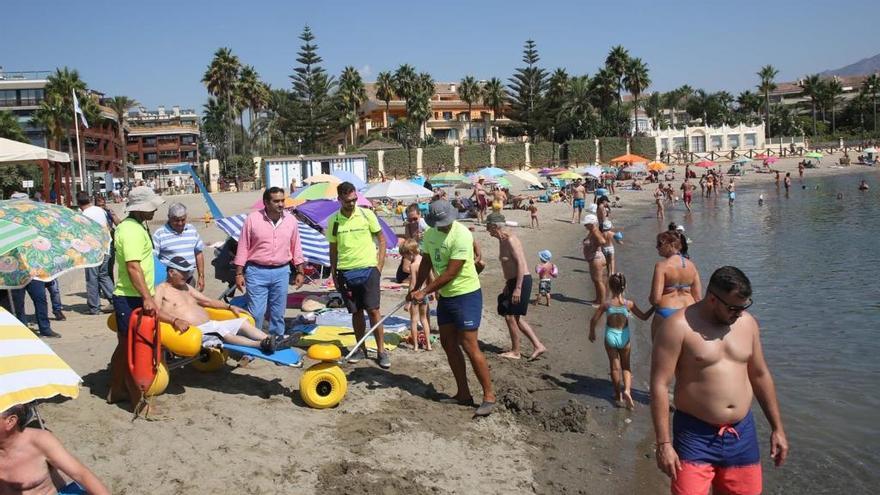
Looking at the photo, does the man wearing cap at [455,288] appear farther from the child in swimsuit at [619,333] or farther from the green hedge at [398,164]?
the green hedge at [398,164]

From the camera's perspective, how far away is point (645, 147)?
61.1 metres

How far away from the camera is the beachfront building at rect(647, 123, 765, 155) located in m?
65.3

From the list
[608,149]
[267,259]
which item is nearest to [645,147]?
[608,149]

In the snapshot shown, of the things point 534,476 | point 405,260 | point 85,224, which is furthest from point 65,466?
point 405,260

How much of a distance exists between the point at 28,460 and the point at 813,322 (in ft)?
32.9

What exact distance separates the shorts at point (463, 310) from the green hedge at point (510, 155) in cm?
4929

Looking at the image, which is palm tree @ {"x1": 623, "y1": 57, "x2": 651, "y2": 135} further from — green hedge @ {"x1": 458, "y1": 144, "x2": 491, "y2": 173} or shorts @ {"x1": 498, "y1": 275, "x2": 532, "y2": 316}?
shorts @ {"x1": 498, "y1": 275, "x2": 532, "y2": 316}

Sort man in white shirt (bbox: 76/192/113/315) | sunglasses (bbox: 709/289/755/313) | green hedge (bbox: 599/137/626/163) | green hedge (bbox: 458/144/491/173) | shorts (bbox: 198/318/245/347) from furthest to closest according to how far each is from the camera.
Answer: green hedge (bbox: 599/137/626/163) < green hedge (bbox: 458/144/491/173) < man in white shirt (bbox: 76/192/113/315) < shorts (bbox: 198/318/245/347) < sunglasses (bbox: 709/289/755/313)

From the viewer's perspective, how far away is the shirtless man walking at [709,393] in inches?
126

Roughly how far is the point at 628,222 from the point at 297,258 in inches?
917

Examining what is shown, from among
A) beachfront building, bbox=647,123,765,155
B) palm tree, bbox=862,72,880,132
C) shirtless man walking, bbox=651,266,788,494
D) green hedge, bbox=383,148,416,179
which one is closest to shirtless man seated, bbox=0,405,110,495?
shirtless man walking, bbox=651,266,788,494

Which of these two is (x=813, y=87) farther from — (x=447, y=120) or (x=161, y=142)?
(x=161, y=142)

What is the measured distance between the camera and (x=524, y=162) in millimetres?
55406

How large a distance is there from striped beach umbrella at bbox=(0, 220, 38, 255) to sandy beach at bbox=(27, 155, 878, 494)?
116cm
